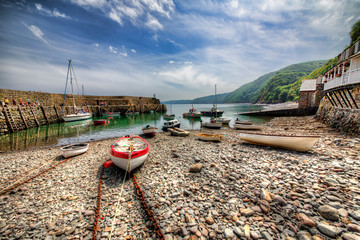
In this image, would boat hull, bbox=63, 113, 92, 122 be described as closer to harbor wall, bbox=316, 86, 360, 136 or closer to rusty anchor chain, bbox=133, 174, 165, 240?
rusty anchor chain, bbox=133, 174, 165, 240

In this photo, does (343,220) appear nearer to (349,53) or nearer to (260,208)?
(260,208)

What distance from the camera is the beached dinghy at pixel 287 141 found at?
31.3ft

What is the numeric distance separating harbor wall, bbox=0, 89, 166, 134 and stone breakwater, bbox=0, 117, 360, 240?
26.7 meters

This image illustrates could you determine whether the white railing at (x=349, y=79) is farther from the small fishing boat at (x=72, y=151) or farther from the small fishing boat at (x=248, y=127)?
the small fishing boat at (x=72, y=151)

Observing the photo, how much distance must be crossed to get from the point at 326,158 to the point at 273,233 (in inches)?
304

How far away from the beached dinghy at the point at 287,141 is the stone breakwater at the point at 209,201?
796 mm

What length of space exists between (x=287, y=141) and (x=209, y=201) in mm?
8890

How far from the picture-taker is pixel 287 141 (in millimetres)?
10398

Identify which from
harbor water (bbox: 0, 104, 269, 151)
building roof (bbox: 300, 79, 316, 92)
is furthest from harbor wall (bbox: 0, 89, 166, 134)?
building roof (bbox: 300, 79, 316, 92)

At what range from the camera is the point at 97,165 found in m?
10.6

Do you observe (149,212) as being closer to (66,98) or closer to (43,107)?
(43,107)

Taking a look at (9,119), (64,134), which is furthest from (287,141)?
(9,119)

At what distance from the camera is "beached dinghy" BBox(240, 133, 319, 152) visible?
9539 millimetres

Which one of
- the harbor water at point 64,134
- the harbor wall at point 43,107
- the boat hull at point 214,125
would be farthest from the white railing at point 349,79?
the harbor wall at point 43,107
